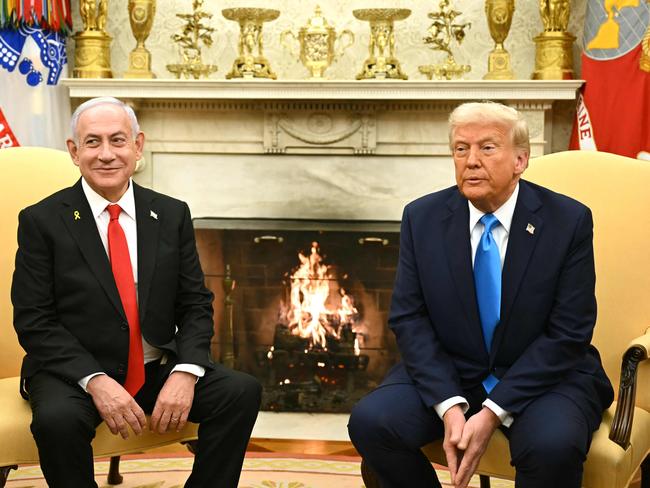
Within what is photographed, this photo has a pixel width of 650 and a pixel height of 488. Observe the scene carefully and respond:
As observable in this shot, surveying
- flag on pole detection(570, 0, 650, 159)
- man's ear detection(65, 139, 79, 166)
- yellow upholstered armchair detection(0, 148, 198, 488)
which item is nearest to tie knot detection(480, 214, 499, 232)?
yellow upholstered armchair detection(0, 148, 198, 488)

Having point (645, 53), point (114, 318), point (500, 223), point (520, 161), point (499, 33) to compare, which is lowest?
point (114, 318)

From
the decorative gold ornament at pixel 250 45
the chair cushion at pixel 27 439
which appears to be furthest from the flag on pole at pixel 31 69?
the chair cushion at pixel 27 439

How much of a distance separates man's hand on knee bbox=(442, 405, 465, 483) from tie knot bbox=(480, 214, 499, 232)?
49 cm

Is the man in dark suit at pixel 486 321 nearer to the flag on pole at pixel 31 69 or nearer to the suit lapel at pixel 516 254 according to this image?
the suit lapel at pixel 516 254

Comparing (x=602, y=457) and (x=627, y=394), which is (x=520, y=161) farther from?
(x=602, y=457)

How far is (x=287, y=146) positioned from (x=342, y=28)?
0.65 metres

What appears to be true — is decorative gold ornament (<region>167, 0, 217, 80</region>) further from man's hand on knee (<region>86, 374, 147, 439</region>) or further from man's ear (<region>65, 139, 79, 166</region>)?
man's hand on knee (<region>86, 374, 147, 439</region>)

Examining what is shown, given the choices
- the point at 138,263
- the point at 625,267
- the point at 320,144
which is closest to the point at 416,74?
the point at 320,144

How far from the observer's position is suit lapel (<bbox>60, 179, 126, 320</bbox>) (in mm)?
2508

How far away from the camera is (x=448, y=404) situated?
2.33 m

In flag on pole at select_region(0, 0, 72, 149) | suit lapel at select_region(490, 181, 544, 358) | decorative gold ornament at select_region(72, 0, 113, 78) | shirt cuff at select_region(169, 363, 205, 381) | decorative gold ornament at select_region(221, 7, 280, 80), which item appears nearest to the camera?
suit lapel at select_region(490, 181, 544, 358)

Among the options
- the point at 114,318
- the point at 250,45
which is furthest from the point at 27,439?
the point at 250,45

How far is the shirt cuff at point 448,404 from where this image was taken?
232cm

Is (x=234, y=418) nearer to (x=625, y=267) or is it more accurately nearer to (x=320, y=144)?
(x=625, y=267)
